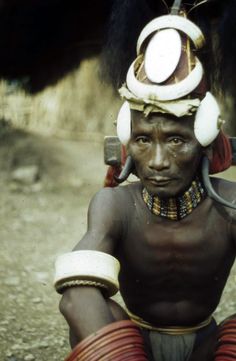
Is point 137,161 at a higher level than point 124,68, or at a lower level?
lower

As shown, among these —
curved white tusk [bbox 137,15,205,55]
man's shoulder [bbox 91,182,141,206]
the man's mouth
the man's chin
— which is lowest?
man's shoulder [bbox 91,182,141,206]

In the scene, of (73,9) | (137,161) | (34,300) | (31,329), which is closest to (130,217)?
(137,161)

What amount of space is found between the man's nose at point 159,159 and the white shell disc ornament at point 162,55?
175mm

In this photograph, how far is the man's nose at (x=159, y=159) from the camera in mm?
1808

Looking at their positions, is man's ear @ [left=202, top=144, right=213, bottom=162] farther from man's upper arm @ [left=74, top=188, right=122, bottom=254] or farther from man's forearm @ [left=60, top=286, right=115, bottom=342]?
man's forearm @ [left=60, top=286, right=115, bottom=342]

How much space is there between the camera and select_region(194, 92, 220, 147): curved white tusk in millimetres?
1833

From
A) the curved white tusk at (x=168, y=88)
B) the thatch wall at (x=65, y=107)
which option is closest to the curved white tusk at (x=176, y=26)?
the curved white tusk at (x=168, y=88)

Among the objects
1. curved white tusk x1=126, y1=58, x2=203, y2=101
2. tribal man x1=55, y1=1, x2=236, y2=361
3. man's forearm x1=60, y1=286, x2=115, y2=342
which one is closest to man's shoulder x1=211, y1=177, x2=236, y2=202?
tribal man x1=55, y1=1, x2=236, y2=361

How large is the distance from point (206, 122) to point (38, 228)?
281 centimetres

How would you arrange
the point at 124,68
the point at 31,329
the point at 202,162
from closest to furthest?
the point at 202,162 → the point at 124,68 → the point at 31,329

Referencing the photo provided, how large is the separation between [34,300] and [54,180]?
213 centimetres

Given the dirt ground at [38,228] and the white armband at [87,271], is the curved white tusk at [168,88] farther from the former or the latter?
the dirt ground at [38,228]

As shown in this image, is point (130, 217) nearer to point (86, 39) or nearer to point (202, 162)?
point (202, 162)

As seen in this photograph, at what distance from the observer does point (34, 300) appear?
341 cm
